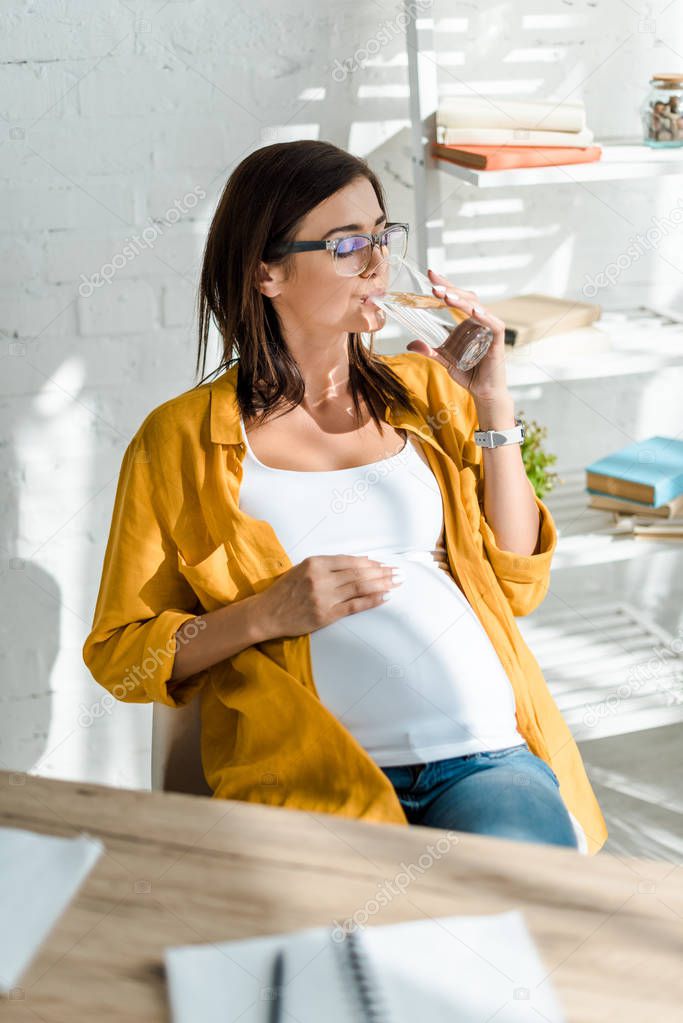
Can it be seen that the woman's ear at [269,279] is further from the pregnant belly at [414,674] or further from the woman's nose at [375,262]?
the pregnant belly at [414,674]

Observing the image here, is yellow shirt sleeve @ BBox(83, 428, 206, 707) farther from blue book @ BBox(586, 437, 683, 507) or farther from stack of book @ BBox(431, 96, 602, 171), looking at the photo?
blue book @ BBox(586, 437, 683, 507)

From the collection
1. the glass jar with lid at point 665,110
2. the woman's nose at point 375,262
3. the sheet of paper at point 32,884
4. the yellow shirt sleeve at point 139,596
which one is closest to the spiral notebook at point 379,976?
the sheet of paper at point 32,884

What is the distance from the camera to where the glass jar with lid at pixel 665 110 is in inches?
82.5

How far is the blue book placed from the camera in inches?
89.8

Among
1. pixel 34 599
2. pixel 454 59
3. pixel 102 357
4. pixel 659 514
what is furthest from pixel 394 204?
pixel 34 599

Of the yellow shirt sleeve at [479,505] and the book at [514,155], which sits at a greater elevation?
the book at [514,155]

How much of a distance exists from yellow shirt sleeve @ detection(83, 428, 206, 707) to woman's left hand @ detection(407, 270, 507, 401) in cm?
44

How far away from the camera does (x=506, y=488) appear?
1632mm

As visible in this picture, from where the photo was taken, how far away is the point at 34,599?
7.52 ft

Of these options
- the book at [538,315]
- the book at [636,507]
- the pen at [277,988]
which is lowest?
the book at [636,507]

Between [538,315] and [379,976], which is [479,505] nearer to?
[538,315]
